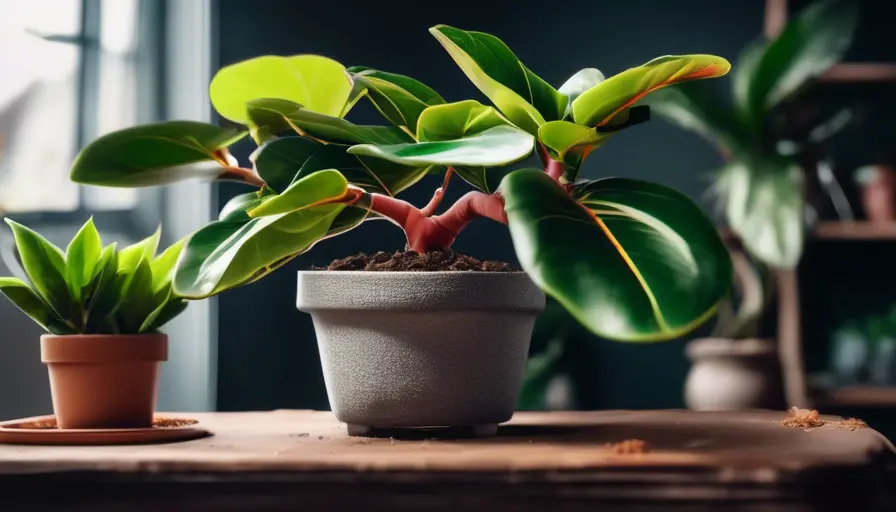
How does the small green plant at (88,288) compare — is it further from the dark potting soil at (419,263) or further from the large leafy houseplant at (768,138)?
the large leafy houseplant at (768,138)

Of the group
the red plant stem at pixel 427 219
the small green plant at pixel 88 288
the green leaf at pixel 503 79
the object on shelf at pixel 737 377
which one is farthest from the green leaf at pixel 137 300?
the object on shelf at pixel 737 377

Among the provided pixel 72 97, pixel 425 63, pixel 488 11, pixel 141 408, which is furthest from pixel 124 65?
pixel 141 408

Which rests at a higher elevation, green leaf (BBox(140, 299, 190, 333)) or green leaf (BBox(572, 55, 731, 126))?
green leaf (BBox(572, 55, 731, 126))

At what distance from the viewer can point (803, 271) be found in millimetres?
2828

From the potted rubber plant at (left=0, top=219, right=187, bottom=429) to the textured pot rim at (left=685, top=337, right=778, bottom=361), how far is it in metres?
2.02

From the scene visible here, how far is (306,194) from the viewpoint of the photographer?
0.69 metres

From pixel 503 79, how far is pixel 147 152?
31 centimetres

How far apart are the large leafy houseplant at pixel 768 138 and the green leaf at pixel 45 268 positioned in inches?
80.5

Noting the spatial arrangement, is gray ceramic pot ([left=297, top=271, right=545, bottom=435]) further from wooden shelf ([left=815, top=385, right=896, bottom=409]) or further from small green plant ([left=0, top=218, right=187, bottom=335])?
wooden shelf ([left=815, top=385, right=896, bottom=409])

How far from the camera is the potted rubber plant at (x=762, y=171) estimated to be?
253 centimetres

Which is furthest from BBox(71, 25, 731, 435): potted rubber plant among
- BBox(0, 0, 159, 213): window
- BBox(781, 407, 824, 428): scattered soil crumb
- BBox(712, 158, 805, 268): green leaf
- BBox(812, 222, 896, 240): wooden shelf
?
BBox(812, 222, 896, 240): wooden shelf

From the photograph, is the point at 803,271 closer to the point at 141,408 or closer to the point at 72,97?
the point at 72,97

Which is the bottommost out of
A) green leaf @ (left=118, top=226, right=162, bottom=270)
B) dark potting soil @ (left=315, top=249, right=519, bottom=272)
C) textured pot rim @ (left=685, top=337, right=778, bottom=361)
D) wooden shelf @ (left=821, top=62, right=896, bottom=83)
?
textured pot rim @ (left=685, top=337, right=778, bottom=361)

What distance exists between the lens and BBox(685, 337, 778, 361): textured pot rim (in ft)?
8.37
